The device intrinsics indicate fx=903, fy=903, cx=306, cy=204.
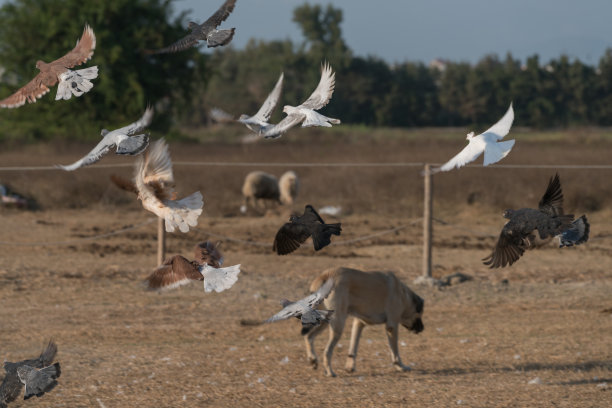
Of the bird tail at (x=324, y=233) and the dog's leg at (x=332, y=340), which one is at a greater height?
the bird tail at (x=324, y=233)

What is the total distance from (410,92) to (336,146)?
2327 cm

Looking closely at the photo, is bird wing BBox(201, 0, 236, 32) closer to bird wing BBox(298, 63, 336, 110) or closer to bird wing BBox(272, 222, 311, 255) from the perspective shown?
bird wing BBox(298, 63, 336, 110)

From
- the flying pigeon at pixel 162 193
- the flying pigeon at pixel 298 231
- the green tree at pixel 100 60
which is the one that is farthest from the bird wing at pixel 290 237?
the green tree at pixel 100 60

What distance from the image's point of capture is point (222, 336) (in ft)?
29.0

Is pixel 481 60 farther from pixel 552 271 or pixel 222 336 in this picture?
pixel 222 336

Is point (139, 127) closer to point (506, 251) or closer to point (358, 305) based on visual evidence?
point (506, 251)

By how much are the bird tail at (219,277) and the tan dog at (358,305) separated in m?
2.85

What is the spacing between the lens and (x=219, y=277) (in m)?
4.55

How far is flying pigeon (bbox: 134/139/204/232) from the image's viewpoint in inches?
176

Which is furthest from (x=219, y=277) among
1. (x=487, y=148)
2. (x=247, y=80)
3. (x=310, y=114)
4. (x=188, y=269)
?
(x=247, y=80)

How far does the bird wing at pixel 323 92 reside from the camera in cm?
511

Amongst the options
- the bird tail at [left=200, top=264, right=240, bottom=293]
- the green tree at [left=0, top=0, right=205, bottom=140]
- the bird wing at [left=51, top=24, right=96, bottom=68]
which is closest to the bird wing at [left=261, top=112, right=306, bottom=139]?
the bird tail at [left=200, top=264, right=240, bottom=293]

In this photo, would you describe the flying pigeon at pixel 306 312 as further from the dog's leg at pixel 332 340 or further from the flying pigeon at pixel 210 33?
the dog's leg at pixel 332 340

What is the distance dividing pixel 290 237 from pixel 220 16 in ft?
4.41
